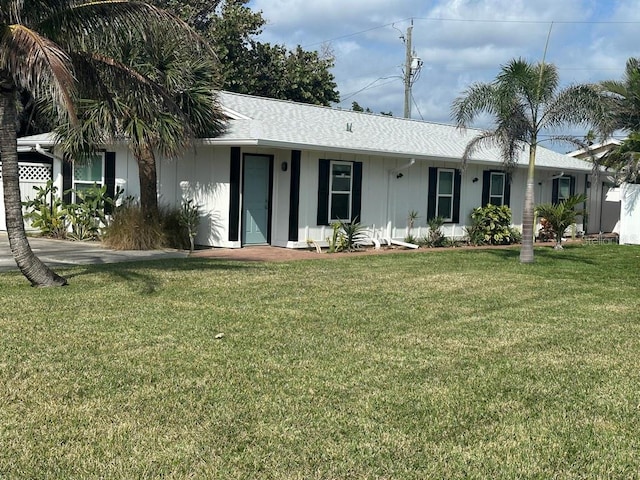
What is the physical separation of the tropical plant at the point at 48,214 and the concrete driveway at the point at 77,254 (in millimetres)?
971

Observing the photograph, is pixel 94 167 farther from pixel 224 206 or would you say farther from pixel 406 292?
pixel 406 292

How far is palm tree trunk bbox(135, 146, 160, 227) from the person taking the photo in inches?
624

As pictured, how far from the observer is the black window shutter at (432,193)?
65.9 feet

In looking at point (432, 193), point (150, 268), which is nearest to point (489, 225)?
point (432, 193)

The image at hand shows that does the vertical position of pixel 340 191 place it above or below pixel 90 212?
above

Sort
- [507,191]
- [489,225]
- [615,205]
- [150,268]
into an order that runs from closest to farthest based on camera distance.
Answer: [150,268], [489,225], [507,191], [615,205]

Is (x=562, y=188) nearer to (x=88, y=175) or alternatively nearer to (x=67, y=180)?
(x=88, y=175)

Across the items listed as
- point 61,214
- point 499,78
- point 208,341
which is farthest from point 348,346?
point 61,214

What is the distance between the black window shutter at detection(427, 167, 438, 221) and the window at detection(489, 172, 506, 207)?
8.07 ft

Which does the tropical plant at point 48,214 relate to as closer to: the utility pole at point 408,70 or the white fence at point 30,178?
the white fence at point 30,178

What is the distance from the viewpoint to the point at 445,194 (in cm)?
2056

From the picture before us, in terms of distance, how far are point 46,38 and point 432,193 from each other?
12930 mm

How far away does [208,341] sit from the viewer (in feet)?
23.3

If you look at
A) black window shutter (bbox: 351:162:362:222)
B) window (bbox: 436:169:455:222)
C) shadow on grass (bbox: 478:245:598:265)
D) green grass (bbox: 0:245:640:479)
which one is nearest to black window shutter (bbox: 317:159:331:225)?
black window shutter (bbox: 351:162:362:222)
